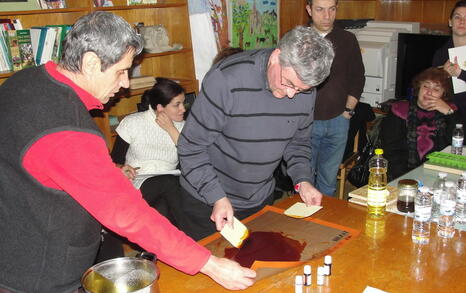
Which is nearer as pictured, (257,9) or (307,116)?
(307,116)

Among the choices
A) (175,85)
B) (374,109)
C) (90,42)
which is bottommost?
(374,109)

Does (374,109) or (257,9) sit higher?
(257,9)

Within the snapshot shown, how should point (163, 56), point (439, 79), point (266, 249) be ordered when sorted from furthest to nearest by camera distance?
point (163, 56) < point (439, 79) < point (266, 249)

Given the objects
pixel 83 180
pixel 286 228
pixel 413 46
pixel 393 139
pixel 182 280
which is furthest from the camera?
pixel 413 46

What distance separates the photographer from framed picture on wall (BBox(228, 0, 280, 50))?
410 centimetres

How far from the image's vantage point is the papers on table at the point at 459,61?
3.13 metres

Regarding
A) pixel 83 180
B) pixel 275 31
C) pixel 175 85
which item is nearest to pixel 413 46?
pixel 275 31

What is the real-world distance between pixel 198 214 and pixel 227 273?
72cm

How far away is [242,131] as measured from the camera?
5.92ft

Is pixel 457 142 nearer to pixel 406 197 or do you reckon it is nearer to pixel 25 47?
pixel 406 197

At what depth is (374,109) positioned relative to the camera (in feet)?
14.1

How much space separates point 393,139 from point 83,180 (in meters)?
2.38

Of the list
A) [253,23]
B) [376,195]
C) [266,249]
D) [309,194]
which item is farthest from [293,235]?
[253,23]

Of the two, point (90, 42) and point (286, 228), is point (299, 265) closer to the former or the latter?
point (286, 228)
